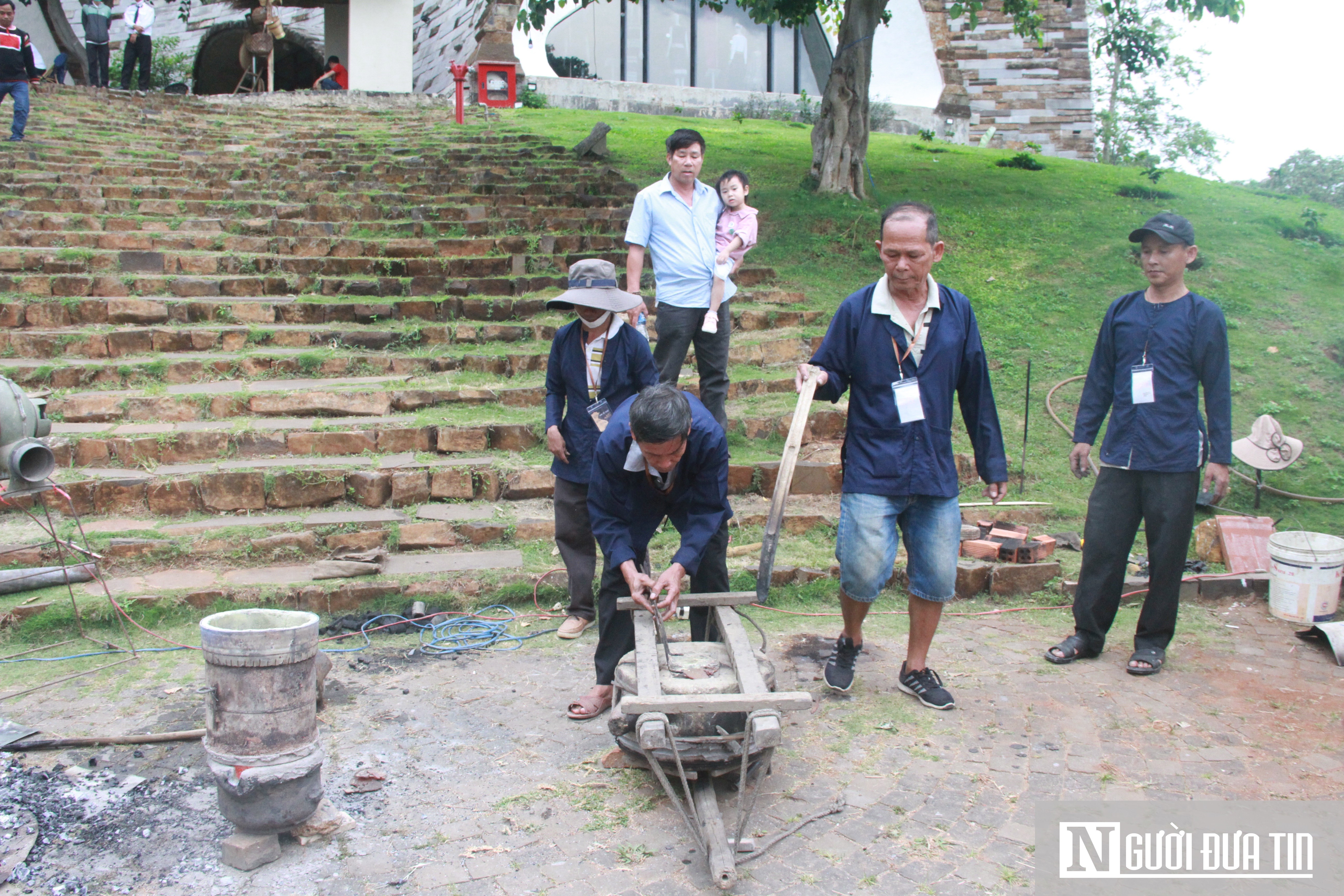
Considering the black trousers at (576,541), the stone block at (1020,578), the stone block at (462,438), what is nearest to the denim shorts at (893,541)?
the black trousers at (576,541)

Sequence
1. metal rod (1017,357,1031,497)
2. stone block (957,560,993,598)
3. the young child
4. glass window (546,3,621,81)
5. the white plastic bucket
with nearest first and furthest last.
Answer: the white plastic bucket → stone block (957,560,993,598) → the young child → metal rod (1017,357,1031,497) → glass window (546,3,621,81)

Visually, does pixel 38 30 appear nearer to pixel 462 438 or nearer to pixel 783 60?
pixel 783 60

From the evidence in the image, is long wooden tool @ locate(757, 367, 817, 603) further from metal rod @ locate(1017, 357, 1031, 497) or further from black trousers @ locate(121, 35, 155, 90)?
black trousers @ locate(121, 35, 155, 90)

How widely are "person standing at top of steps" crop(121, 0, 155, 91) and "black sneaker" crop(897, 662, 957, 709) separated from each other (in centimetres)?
1674

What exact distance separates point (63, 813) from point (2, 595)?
2.34 metres

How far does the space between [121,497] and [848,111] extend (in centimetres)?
862

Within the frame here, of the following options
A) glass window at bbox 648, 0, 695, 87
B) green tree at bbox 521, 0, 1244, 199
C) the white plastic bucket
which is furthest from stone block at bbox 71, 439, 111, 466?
glass window at bbox 648, 0, 695, 87

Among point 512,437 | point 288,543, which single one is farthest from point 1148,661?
point 288,543

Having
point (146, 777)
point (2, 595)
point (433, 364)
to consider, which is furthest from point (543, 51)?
point (146, 777)

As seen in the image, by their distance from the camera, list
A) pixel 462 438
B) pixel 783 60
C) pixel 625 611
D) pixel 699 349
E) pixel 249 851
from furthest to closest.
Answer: pixel 783 60
pixel 462 438
pixel 699 349
pixel 625 611
pixel 249 851

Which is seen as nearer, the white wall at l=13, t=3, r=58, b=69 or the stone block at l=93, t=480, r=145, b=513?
the stone block at l=93, t=480, r=145, b=513

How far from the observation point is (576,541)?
4.71m

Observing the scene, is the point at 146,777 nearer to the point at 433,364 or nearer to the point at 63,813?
the point at 63,813

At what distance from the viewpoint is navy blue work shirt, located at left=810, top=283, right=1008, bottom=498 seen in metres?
3.76
